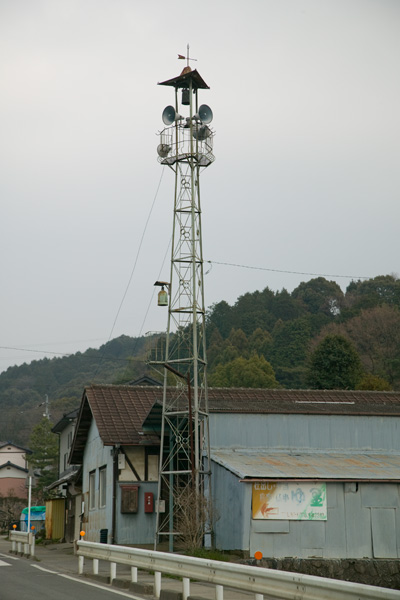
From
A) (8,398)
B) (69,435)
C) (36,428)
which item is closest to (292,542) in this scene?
(69,435)

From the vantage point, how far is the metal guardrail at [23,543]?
74.0 ft

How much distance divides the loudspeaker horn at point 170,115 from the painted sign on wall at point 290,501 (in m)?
11.6

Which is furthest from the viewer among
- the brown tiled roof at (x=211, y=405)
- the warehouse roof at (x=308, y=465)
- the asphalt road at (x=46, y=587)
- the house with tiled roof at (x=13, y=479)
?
the house with tiled roof at (x=13, y=479)

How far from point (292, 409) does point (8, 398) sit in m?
111

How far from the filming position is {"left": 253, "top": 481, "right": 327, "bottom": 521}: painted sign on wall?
20.9 m

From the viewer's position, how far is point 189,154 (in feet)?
81.0

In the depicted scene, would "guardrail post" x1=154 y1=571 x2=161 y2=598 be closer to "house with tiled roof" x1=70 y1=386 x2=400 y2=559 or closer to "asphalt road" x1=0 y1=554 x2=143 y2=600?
"asphalt road" x1=0 y1=554 x2=143 y2=600

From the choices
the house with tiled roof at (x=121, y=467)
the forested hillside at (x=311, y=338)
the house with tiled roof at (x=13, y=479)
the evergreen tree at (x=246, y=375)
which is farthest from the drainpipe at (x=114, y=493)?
the house with tiled roof at (x=13, y=479)

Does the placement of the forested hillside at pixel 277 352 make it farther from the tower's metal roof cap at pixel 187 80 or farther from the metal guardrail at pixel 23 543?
the tower's metal roof cap at pixel 187 80

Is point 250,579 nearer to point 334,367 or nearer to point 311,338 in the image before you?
point 334,367

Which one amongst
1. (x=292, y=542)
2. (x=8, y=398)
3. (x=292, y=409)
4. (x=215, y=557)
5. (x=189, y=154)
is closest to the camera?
(x=215, y=557)

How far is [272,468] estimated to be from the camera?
876 inches

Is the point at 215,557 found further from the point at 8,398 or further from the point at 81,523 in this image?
the point at 8,398

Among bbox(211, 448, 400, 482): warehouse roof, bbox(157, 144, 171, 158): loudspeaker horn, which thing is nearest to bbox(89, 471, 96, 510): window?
bbox(211, 448, 400, 482): warehouse roof
